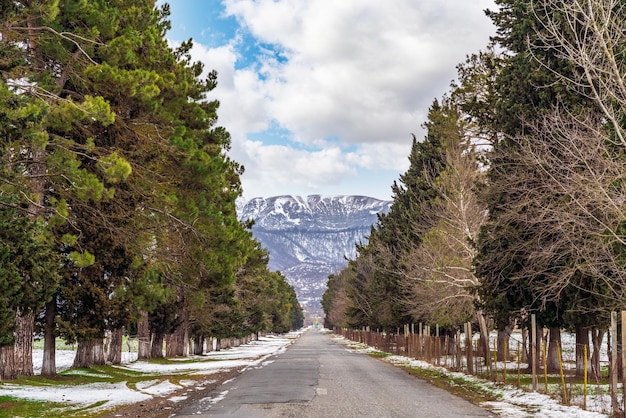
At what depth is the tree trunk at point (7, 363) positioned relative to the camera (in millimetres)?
17578

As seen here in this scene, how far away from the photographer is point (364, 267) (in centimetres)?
→ 6819

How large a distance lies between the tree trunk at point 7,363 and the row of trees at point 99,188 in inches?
1.2

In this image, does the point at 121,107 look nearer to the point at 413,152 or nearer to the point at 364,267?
the point at 413,152

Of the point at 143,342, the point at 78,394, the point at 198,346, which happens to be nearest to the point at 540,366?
the point at 78,394

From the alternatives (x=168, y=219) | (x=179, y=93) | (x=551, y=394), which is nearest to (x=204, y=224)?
(x=168, y=219)

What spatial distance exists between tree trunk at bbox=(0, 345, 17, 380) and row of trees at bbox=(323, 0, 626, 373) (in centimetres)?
1490

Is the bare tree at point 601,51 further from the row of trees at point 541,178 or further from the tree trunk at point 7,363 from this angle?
the tree trunk at point 7,363

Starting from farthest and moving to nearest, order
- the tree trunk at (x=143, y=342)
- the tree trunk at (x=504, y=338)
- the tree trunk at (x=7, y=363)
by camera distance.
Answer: the tree trunk at (x=143, y=342) → the tree trunk at (x=504, y=338) → the tree trunk at (x=7, y=363)

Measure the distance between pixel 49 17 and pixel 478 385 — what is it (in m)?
15.5

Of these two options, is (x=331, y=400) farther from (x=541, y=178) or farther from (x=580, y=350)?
(x=580, y=350)

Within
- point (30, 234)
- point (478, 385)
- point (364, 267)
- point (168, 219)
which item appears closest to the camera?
point (30, 234)

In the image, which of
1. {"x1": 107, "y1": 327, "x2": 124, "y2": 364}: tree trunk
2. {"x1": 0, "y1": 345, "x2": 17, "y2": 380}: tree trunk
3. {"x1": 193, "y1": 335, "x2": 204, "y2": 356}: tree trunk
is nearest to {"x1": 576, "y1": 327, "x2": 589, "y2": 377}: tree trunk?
{"x1": 0, "y1": 345, "x2": 17, "y2": 380}: tree trunk

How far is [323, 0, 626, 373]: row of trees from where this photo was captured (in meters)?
14.6

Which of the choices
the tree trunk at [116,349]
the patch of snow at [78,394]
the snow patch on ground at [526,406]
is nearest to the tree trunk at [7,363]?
the patch of snow at [78,394]
